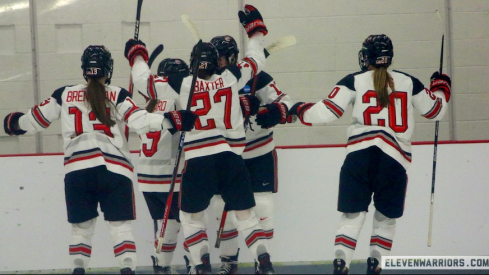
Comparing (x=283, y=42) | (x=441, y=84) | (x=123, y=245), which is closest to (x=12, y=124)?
(x=123, y=245)

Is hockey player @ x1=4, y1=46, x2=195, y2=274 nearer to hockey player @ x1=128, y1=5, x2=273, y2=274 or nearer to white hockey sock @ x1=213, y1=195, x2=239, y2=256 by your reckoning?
hockey player @ x1=128, y1=5, x2=273, y2=274

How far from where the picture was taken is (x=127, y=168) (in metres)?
3.46

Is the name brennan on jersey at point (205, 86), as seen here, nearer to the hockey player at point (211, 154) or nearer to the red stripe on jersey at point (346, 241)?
the hockey player at point (211, 154)

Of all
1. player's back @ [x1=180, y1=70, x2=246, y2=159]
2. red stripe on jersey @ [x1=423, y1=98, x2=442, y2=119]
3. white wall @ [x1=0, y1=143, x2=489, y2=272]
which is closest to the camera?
player's back @ [x1=180, y1=70, x2=246, y2=159]

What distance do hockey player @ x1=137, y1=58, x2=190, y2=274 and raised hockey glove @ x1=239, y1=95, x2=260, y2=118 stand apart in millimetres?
365

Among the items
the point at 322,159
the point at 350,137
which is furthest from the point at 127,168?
the point at 322,159

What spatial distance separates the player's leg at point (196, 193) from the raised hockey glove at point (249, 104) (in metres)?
0.40

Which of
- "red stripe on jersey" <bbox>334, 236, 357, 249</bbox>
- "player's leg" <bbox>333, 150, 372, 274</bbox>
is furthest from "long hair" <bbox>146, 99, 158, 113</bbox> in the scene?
"red stripe on jersey" <bbox>334, 236, 357, 249</bbox>

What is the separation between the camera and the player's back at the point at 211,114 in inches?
135

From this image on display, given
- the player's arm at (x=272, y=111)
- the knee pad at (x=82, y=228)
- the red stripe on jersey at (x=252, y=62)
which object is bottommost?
the knee pad at (x=82, y=228)

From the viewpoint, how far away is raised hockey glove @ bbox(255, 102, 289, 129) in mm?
3770

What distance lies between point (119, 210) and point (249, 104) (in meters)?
0.88

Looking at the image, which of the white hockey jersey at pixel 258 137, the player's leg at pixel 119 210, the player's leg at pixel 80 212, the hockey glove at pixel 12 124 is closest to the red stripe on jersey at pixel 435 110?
the white hockey jersey at pixel 258 137

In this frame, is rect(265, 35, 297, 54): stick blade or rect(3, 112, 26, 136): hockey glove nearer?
rect(3, 112, 26, 136): hockey glove
